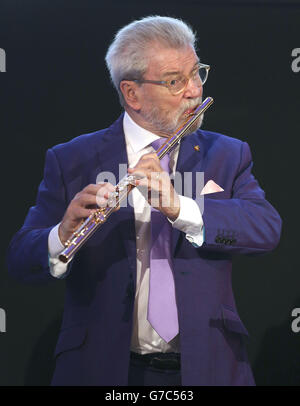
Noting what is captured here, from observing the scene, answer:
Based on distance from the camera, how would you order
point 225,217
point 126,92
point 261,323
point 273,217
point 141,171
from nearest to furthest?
point 141,171, point 225,217, point 273,217, point 126,92, point 261,323

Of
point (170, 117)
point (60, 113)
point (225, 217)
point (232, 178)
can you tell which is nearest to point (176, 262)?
point (225, 217)

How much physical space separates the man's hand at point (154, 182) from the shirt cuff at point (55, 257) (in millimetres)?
318

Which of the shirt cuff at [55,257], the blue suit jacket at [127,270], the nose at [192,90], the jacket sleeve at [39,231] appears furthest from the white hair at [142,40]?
the shirt cuff at [55,257]

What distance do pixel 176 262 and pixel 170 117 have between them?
19.7 inches

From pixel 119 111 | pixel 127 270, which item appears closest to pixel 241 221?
pixel 127 270

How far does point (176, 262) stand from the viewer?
193 cm

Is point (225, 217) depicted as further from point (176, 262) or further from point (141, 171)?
point (141, 171)

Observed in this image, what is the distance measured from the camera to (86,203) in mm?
1722

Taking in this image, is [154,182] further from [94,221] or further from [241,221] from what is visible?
[241,221]

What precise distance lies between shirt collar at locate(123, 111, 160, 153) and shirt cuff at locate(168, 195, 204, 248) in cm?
34

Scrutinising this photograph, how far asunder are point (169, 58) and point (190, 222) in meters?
0.60

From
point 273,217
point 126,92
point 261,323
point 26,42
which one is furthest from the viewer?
point 261,323

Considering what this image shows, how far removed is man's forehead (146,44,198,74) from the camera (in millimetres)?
2064

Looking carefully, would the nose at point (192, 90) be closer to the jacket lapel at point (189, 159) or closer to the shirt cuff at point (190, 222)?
the jacket lapel at point (189, 159)
